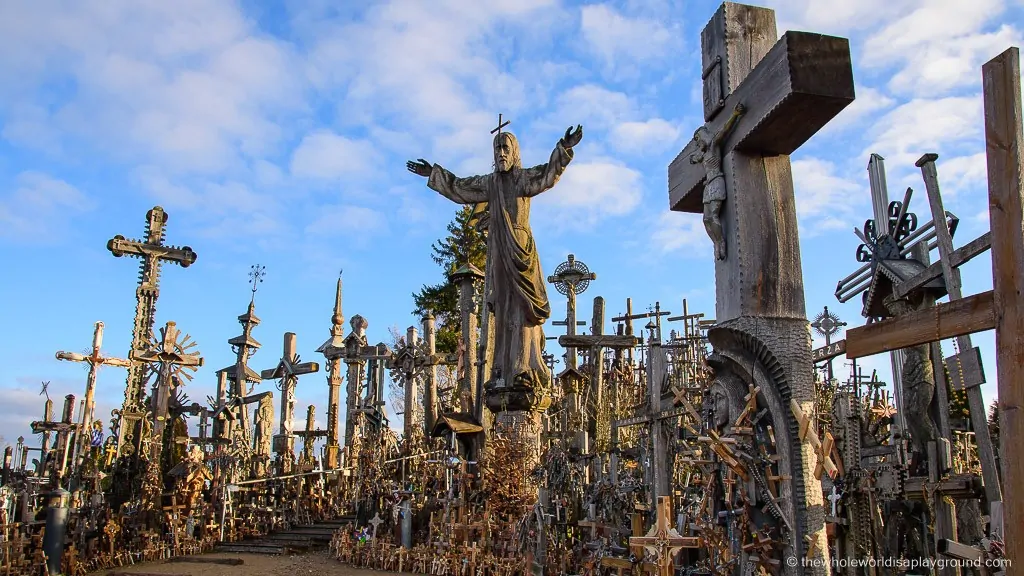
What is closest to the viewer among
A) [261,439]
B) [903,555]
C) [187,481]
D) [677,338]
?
[903,555]

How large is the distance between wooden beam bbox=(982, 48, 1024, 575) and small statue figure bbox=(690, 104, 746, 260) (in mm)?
2034

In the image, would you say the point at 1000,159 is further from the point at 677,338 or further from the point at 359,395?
the point at 359,395

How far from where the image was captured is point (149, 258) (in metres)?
23.2

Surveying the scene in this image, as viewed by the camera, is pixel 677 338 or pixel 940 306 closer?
pixel 940 306

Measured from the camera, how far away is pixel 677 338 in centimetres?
2130

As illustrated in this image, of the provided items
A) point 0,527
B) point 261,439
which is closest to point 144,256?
point 261,439

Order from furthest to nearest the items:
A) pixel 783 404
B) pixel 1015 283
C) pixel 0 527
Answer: pixel 0 527
pixel 783 404
pixel 1015 283

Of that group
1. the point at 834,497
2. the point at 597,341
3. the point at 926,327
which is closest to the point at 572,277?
the point at 597,341

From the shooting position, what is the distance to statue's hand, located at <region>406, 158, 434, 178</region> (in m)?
15.0

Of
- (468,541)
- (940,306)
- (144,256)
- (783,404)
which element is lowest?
(468,541)

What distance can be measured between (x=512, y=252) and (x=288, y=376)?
1257cm

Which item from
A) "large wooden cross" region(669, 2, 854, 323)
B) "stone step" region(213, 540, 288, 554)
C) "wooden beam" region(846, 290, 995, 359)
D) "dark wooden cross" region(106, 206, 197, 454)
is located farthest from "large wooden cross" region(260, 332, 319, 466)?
"wooden beam" region(846, 290, 995, 359)

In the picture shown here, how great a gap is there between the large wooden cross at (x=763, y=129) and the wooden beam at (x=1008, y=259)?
1506mm

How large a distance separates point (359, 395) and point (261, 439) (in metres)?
3.18
